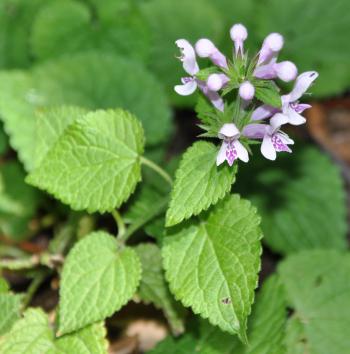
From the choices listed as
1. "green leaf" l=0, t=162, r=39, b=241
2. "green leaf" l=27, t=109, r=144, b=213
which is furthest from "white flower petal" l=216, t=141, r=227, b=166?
"green leaf" l=0, t=162, r=39, b=241

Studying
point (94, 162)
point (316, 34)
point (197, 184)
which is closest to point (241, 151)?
point (197, 184)

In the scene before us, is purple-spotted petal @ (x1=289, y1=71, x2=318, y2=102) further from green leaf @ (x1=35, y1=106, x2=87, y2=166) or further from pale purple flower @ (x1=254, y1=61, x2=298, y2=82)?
green leaf @ (x1=35, y1=106, x2=87, y2=166)

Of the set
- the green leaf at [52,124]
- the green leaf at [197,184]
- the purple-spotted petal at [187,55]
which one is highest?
the purple-spotted petal at [187,55]

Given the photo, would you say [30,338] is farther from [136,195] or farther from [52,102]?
[52,102]

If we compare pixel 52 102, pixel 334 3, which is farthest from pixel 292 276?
pixel 334 3

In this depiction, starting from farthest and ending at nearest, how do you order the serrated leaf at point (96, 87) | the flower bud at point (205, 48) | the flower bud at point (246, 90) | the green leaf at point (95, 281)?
the serrated leaf at point (96, 87) → the green leaf at point (95, 281) → the flower bud at point (205, 48) → the flower bud at point (246, 90)

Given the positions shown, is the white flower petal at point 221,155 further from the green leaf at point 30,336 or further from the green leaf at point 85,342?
the green leaf at point 30,336

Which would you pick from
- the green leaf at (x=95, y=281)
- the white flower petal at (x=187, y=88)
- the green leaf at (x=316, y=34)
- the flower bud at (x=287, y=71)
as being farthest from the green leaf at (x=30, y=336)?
the green leaf at (x=316, y=34)
